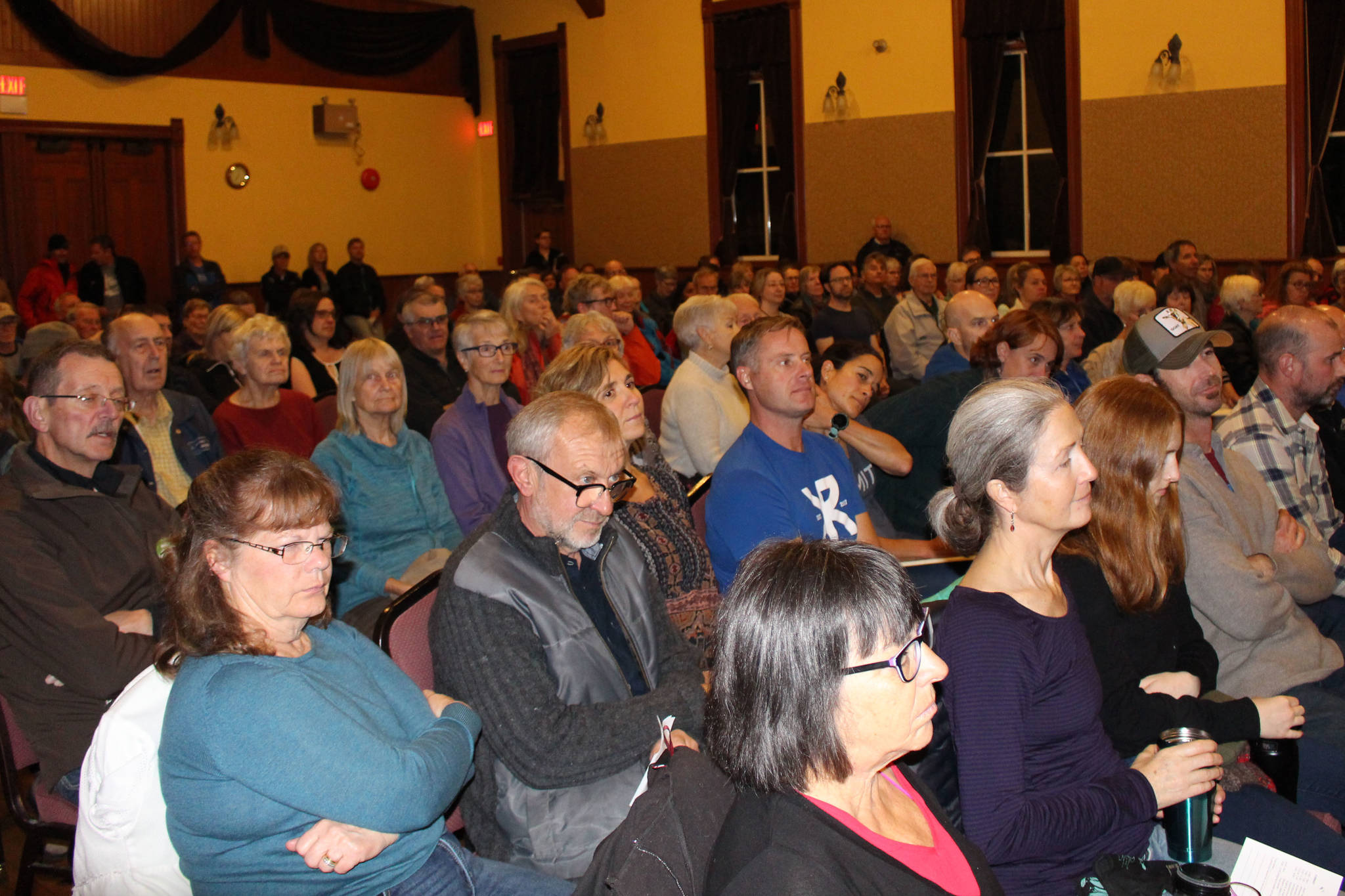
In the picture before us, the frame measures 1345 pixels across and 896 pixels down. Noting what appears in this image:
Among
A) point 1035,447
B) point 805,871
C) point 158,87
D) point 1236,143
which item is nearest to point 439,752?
point 805,871

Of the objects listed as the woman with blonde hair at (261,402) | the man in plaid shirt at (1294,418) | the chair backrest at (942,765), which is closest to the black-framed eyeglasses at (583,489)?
the chair backrest at (942,765)

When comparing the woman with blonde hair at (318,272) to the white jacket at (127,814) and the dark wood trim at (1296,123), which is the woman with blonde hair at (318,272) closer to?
the dark wood trim at (1296,123)

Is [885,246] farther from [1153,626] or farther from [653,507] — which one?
[1153,626]

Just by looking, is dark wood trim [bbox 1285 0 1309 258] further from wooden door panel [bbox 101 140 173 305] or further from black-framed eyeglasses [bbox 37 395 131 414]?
wooden door panel [bbox 101 140 173 305]

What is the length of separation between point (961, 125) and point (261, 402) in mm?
8250

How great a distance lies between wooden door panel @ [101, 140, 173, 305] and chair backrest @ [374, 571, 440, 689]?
34.0 ft

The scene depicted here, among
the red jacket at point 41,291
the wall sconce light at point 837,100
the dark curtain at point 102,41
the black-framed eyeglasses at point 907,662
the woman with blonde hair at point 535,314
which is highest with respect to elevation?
the dark curtain at point 102,41

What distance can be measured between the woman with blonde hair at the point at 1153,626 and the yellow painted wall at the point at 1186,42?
28.1ft

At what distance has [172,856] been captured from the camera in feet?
5.64

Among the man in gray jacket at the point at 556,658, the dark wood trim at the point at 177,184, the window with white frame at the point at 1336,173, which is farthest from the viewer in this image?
the dark wood trim at the point at 177,184

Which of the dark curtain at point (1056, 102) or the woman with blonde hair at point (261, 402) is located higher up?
the dark curtain at point (1056, 102)

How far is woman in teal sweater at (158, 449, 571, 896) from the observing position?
1.59 meters

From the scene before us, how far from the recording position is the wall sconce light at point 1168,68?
9.52 m

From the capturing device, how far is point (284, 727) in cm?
159
